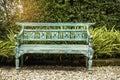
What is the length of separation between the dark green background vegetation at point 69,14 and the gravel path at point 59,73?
64 centimetres

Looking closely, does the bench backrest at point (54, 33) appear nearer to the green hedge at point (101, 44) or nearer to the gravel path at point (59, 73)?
the green hedge at point (101, 44)

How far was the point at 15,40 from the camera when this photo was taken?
27.9 feet

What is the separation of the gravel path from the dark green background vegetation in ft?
2.09

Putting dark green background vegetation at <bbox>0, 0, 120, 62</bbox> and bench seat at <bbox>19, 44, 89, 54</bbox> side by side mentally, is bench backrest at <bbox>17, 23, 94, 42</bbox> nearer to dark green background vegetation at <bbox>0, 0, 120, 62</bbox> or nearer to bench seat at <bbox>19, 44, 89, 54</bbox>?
bench seat at <bbox>19, 44, 89, 54</bbox>

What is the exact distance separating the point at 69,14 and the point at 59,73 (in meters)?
1.98

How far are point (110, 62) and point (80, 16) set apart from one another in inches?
58.5

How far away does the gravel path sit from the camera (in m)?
8.23

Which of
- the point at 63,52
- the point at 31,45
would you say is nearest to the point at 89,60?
the point at 63,52

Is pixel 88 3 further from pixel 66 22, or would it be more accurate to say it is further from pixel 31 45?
pixel 31 45

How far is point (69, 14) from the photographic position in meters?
10.0

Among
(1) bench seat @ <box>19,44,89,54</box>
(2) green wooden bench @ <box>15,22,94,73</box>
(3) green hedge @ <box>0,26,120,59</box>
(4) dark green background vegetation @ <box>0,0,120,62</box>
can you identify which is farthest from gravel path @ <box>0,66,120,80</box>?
(4) dark green background vegetation @ <box>0,0,120,62</box>

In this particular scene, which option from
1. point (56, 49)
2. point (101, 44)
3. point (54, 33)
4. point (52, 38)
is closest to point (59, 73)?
point (56, 49)

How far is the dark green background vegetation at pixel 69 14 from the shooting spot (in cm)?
953

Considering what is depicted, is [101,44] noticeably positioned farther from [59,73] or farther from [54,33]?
[59,73]
